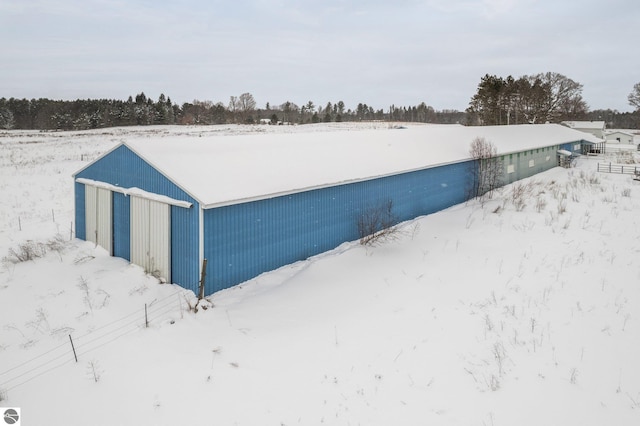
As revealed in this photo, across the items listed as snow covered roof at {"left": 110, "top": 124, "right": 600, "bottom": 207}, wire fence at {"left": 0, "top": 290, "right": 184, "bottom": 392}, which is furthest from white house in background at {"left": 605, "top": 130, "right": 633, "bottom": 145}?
wire fence at {"left": 0, "top": 290, "right": 184, "bottom": 392}

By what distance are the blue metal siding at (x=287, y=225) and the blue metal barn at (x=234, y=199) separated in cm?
3

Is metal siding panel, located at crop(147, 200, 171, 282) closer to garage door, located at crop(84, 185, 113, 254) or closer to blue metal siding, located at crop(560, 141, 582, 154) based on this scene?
garage door, located at crop(84, 185, 113, 254)

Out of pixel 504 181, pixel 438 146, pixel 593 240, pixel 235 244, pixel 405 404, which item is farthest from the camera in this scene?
pixel 504 181

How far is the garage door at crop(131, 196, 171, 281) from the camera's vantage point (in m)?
12.8

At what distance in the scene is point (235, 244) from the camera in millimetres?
12609

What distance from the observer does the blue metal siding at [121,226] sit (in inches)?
571

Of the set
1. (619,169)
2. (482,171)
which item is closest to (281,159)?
(482,171)

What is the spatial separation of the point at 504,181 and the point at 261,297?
878 inches

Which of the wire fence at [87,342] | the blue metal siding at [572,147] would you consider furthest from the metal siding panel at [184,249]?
the blue metal siding at [572,147]

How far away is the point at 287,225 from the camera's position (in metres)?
14.1

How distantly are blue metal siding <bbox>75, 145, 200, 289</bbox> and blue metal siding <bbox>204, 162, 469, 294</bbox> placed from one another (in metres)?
0.44

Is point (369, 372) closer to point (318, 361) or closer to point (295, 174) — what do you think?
point (318, 361)

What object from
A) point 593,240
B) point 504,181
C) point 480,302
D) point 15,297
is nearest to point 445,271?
point 480,302

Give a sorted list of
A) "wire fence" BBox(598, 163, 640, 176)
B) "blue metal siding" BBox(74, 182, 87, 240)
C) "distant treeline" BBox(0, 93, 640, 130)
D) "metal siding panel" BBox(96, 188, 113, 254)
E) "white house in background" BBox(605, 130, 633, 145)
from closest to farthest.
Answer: "metal siding panel" BBox(96, 188, 113, 254), "blue metal siding" BBox(74, 182, 87, 240), "wire fence" BBox(598, 163, 640, 176), "white house in background" BBox(605, 130, 633, 145), "distant treeline" BBox(0, 93, 640, 130)
